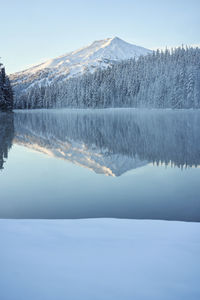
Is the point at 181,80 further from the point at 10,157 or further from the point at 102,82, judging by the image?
the point at 10,157

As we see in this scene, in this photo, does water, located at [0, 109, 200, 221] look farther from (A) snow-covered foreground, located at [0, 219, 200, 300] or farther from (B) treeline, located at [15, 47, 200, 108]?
(B) treeline, located at [15, 47, 200, 108]

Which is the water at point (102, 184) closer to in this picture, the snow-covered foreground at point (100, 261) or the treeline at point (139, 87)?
the snow-covered foreground at point (100, 261)

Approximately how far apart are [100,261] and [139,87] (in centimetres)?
9100

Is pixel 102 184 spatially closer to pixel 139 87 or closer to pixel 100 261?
pixel 100 261

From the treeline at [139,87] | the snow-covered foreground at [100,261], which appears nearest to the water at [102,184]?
the snow-covered foreground at [100,261]

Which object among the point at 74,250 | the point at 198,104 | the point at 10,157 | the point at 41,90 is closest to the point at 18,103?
the point at 41,90

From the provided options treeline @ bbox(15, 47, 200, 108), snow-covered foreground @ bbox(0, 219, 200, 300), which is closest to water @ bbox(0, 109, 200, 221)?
snow-covered foreground @ bbox(0, 219, 200, 300)

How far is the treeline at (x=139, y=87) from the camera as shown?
71.8 m

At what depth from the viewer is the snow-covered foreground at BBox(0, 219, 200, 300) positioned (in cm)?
204

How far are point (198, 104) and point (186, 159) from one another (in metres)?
64.5

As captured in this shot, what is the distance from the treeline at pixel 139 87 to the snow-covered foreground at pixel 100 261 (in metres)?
70.2

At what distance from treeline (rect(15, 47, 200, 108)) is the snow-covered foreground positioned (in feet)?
230

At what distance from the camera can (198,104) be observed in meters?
68.2

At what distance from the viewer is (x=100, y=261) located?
2.50 metres
